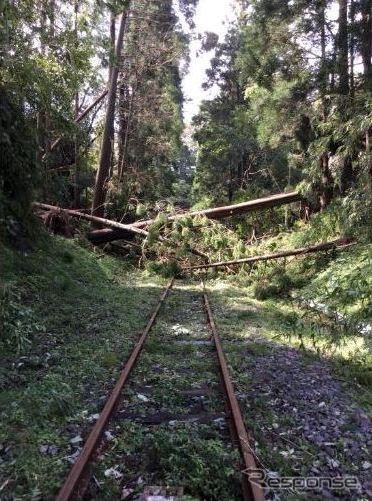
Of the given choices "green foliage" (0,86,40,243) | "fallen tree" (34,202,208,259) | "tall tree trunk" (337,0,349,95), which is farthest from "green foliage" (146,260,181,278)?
"tall tree trunk" (337,0,349,95)

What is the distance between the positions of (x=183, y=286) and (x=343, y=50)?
28.2 feet

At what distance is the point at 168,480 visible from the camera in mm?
4145

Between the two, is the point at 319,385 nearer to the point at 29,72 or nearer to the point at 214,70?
the point at 29,72

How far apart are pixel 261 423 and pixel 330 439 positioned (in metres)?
0.72

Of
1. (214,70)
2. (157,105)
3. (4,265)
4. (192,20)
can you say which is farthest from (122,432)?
(214,70)

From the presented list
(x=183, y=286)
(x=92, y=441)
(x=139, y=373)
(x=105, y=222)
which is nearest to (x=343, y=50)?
(x=183, y=286)

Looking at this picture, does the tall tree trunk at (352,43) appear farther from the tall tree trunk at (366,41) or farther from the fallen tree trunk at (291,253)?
the fallen tree trunk at (291,253)

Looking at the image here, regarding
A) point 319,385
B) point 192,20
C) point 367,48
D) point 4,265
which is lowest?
point 319,385

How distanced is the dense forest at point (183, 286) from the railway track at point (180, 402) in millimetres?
39

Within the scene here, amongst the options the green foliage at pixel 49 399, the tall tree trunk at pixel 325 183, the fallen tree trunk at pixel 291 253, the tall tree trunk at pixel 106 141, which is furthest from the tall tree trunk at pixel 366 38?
the green foliage at pixel 49 399

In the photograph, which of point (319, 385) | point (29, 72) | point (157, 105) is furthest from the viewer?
point (157, 105)

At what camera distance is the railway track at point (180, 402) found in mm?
4105

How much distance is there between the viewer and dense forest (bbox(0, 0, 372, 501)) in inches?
181

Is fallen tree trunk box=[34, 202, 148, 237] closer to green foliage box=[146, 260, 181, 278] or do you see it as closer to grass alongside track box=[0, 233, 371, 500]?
green foliage box=[146, 260, 181, 278]
